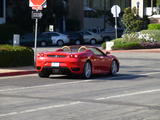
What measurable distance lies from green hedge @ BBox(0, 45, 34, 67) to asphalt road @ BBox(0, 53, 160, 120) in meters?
2.44

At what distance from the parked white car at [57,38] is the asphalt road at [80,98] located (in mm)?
30397

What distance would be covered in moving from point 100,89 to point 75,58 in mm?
3204

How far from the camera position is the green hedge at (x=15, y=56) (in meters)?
22.5

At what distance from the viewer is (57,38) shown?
2004 inches

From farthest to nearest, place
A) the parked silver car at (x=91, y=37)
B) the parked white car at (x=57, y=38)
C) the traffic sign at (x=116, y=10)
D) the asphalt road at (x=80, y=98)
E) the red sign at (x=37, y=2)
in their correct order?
1. the parked silver car at (x=91, y=37)
2. the parked white car at (x=57, y=38)
3. the traffic sign at (x=116, y=10)
4. the red sign at (x=37, y=2)
5. the asphalt road at (x=80, y=98)

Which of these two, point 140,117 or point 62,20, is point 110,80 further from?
point 62,20

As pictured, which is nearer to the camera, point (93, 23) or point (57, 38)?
point (57, 38)

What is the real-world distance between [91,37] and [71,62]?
120ft

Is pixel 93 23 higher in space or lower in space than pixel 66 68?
higher

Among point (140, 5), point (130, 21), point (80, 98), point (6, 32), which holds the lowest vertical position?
point (80, 98)

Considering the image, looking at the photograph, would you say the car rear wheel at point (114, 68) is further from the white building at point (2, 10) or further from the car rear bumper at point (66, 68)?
the white building at point (2, 10)

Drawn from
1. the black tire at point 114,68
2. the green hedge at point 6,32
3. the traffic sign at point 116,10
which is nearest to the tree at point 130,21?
the traffic sign at point 116,10

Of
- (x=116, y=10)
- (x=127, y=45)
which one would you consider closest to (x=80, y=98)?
(x=127, y=45)

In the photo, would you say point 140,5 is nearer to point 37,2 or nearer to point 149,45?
point 149,45
